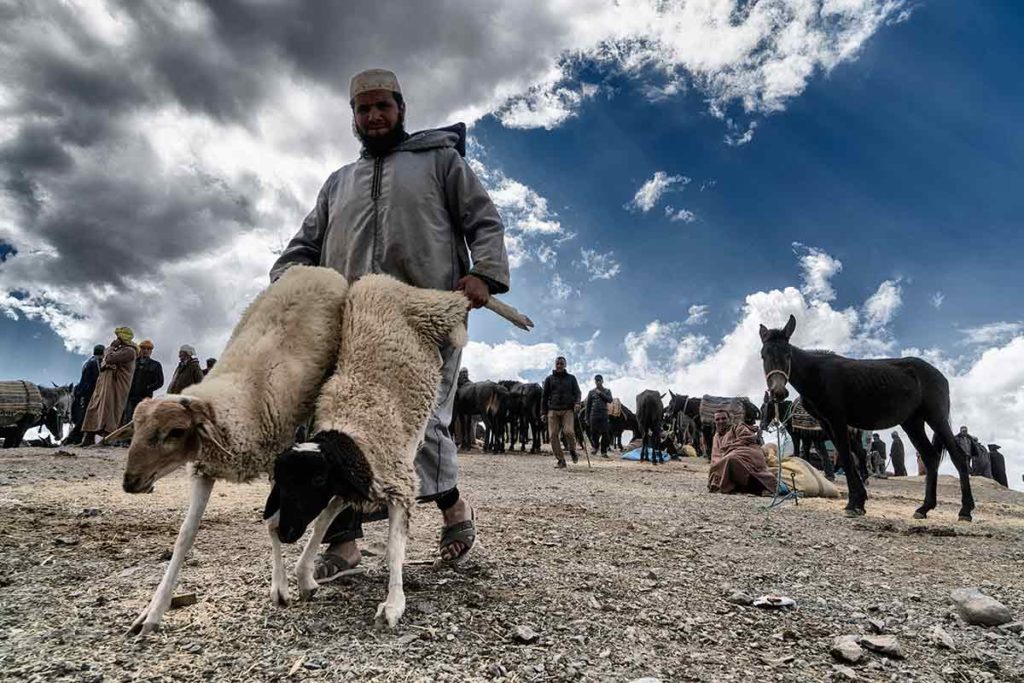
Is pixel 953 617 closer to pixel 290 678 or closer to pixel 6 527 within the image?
pixel 290 678

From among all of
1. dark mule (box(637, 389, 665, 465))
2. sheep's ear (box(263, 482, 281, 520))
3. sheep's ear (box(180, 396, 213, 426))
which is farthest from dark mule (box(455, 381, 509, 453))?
sheep's ear (box(180, 396, 213, 426))

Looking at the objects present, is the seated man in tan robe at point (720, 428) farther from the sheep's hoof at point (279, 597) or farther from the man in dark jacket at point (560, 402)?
the sheep's hoof at point (279, 597)

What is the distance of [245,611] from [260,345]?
106cm

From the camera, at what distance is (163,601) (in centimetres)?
201

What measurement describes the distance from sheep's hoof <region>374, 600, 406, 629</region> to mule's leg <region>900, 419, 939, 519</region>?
6.95 meters

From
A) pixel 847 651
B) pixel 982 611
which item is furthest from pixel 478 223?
pixel 982 611

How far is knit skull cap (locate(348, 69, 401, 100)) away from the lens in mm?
3020

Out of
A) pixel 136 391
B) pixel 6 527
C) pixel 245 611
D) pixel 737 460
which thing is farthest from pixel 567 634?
pixel 136 391

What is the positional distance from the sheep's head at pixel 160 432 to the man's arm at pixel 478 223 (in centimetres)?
135

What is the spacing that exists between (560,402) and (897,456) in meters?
18.4

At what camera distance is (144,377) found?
12.7m

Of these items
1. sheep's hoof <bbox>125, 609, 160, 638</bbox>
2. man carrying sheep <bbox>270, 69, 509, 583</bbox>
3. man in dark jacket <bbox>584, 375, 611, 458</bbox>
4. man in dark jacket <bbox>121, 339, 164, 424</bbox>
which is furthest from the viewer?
man in dark jacket <bbox>584, 375, 611, 458</bbox>

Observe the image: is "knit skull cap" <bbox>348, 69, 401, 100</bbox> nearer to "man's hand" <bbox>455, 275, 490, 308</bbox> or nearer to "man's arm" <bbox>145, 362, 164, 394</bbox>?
"man's hand" <bbox>455, 275, 490, 308</bbox>

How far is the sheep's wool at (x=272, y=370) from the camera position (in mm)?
1982
